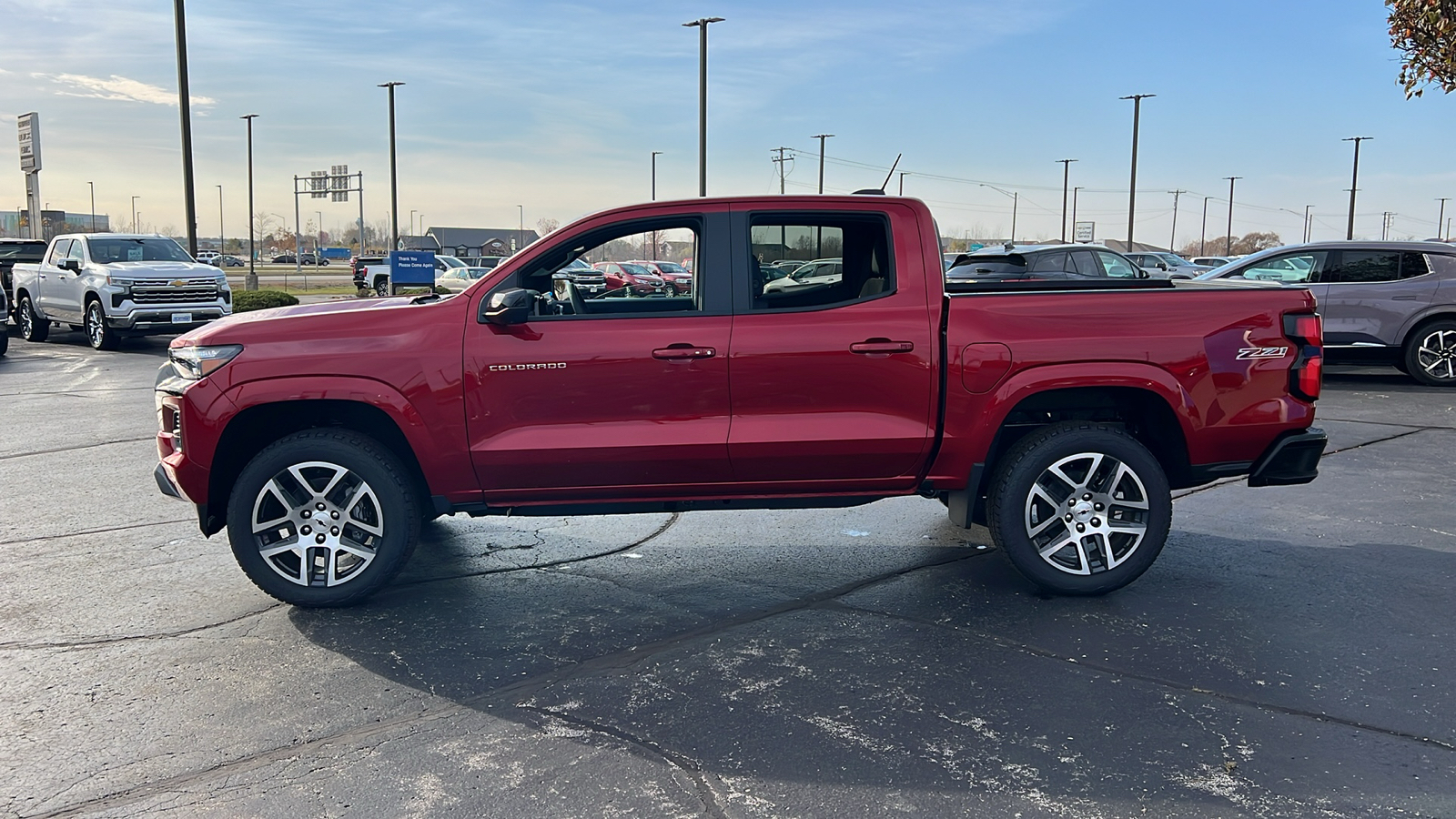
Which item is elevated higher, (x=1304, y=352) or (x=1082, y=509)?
(x=1304, y=352)

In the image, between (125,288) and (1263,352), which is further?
Answer: (125,288)

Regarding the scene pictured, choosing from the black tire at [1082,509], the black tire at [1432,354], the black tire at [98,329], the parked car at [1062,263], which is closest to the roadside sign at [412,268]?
the black tire at [98,329]

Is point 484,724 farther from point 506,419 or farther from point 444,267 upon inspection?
point 444,267

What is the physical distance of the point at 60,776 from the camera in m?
3.51

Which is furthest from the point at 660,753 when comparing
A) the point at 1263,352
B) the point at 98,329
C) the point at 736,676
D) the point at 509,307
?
the point at 98,329

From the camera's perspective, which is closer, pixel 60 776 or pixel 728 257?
pixel 60 776

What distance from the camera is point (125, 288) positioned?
59.1ft

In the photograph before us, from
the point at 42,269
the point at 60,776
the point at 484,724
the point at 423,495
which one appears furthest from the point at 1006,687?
the point at 42,269

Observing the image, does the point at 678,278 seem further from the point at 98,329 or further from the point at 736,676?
the point at 98,329

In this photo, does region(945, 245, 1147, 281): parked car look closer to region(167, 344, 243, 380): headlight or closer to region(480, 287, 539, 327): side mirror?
region(480, 287, 539, 327): side mirror

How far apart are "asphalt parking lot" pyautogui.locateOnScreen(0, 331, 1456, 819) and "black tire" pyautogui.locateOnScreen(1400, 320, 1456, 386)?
729 centimetres

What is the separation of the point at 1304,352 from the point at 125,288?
1820 centimetres

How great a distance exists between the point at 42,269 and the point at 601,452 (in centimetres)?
1970

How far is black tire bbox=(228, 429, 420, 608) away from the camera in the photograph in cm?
502
